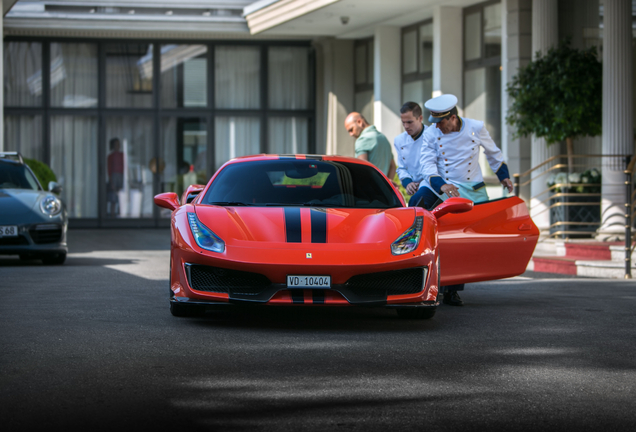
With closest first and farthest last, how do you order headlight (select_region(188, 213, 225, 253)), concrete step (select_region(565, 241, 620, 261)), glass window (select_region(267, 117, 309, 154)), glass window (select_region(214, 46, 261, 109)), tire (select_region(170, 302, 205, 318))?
1. headlight (select_region(188, 213, 225, 253))
2. tire (select_region(170, 302, 205, 318))
3. concrete step (select_region(565, 241, 620, 261))
4. glass window (select_region(214, 46, 261, 109))
5. glass window (select_region(267, 117, 309, 154))

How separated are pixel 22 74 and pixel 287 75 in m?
6.70

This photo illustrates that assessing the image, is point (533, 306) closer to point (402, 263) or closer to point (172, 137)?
point (402, 263)

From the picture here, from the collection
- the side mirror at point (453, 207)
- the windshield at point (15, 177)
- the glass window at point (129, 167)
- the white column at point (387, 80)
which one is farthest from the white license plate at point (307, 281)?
the glass window at point (129, 167)

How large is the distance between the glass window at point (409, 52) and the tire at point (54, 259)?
10.6 m

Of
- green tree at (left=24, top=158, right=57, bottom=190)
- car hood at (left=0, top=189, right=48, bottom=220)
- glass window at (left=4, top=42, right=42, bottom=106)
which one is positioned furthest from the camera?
glass window at (left=4, top=42, right=42, bottom=106)

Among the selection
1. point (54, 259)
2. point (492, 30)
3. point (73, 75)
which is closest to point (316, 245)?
point (54, 259)

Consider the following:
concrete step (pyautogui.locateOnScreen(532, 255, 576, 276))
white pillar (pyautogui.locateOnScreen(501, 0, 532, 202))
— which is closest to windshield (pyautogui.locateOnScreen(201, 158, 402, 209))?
concrete step (pyautogui.locateOnScreen(532, 255, 576, 276))

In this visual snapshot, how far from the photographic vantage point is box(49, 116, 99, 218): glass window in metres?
23.6

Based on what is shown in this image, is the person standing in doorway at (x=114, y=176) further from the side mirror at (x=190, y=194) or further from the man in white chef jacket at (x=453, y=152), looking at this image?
the man in white chef jacket at (x=453, y=152)

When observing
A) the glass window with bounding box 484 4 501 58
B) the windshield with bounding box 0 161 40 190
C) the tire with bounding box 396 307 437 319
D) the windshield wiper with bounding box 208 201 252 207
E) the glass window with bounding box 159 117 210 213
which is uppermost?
the glass window with bounding box 484 4 501 58

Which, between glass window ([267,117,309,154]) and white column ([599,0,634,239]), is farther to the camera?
glass window ([267,117,309,154])

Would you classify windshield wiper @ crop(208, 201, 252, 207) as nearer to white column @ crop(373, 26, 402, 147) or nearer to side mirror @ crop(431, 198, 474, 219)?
side mirror @ crop(431, 198, 474, 219)

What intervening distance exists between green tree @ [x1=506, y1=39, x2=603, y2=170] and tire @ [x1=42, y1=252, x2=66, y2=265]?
23.0ft

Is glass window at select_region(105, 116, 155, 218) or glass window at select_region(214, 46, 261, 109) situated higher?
glass window at select_region(214, 46, 261, 109)
